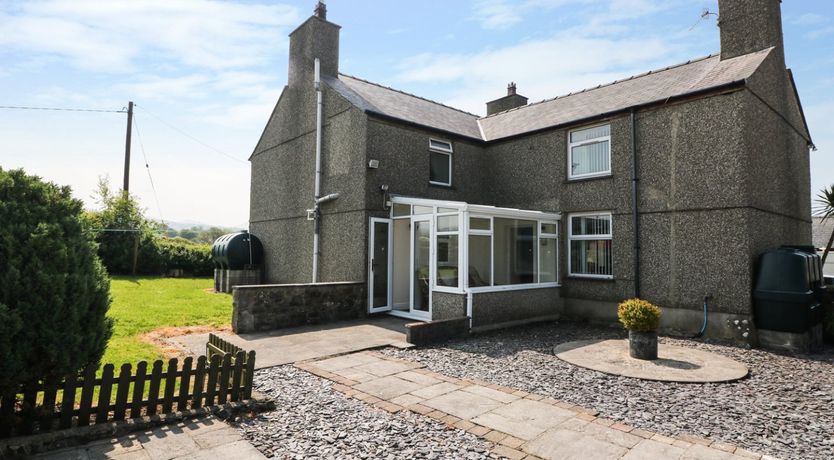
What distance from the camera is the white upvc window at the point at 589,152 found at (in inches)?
410

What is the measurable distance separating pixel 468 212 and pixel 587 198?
3488 mm

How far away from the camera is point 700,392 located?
17.3 ft

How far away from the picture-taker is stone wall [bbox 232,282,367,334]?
8.45m

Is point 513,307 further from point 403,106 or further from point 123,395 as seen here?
point 123,395

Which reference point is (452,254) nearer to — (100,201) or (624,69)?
(624,69)

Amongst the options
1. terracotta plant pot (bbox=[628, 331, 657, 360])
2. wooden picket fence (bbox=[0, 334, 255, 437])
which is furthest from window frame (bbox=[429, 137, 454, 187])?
wooden picket fence (bbox=[0, 334, 255, 437])

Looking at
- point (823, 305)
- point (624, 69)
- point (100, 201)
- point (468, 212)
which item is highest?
point (624, 69)

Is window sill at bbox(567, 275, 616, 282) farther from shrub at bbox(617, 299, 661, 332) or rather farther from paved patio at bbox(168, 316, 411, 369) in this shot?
paved patio at bbox(168, 316, 411, 369)

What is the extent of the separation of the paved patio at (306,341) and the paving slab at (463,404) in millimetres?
2499

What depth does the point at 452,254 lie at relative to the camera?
913 centimetres

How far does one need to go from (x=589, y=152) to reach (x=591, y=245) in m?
2.28

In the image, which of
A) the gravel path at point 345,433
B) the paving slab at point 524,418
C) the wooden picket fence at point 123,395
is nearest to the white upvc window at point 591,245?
the paving slab at point 524,418

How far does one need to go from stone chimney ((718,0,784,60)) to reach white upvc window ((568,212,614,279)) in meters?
4.59

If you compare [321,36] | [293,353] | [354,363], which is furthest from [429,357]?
[321,36]
